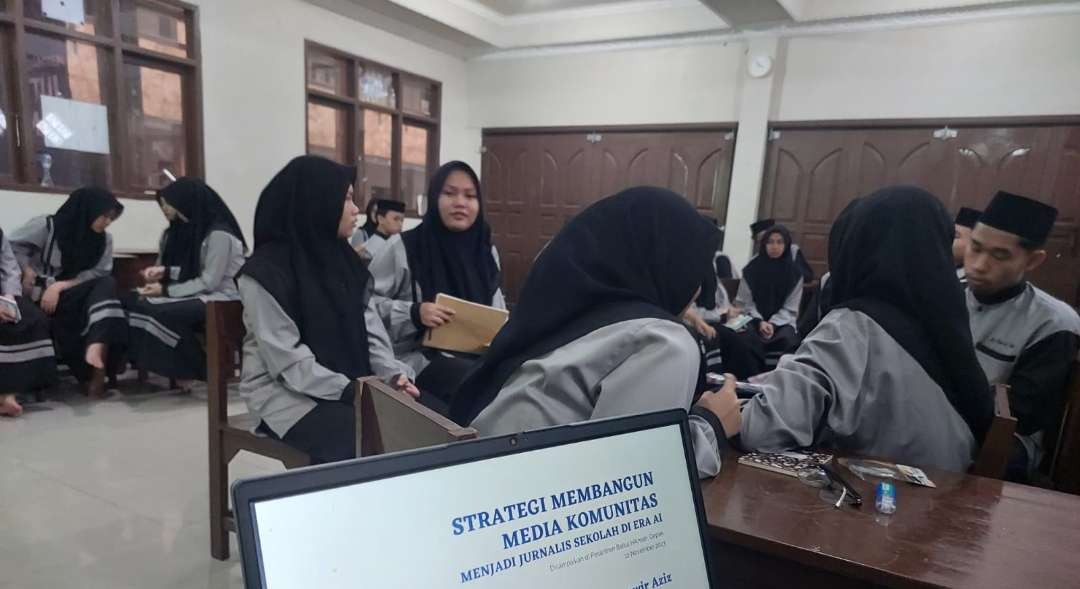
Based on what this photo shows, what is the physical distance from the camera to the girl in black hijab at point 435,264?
6.67ft

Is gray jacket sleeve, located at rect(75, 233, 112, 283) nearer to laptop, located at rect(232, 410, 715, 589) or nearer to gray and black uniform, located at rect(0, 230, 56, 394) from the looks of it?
gray and black uniform, located at rect(0, 230, 56, 394)

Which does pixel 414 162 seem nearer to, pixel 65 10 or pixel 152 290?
pixel 65 10

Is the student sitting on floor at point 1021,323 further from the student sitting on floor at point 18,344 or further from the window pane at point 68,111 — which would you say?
the window pane at point 68,111

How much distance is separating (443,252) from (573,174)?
4.13 m

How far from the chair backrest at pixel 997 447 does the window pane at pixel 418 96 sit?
5.77 metres

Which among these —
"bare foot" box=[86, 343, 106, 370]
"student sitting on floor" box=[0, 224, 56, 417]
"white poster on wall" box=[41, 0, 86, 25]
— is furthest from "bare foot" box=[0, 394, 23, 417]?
"white poster on wall" box=[41, 0, 86, 25]

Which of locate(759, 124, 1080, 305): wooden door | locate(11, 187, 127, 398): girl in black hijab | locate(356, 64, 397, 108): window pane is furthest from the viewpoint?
locate(356, 64, 397, 108): window pane

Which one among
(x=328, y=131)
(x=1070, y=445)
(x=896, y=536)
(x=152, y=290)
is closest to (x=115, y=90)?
(x=152, y=290)

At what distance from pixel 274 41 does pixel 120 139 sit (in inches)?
57.3

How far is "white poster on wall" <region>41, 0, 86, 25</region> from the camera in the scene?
3498mm

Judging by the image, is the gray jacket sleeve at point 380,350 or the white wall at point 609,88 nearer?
the gray jacket sleeve at point 380,350

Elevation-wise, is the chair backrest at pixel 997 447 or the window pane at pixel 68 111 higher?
the window pane at pixel 68 111

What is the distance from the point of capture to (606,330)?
896 mm

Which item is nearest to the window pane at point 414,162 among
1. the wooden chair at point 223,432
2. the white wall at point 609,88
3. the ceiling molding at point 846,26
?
the white wall at point 609,88
